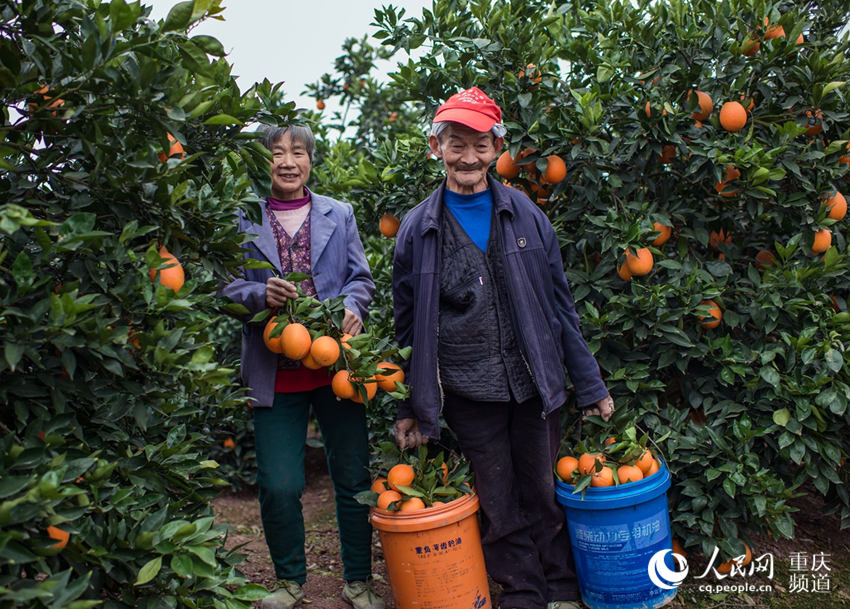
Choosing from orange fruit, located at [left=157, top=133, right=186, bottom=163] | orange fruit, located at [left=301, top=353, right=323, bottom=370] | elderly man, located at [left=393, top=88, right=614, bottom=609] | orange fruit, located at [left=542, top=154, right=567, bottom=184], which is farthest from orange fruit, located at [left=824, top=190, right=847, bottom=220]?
orange fruit, located at [left=157, top=133, right=186, bottom=163]

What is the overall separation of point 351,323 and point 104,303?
1.17 metres

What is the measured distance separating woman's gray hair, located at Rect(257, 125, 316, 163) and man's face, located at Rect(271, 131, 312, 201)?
0.4 inches

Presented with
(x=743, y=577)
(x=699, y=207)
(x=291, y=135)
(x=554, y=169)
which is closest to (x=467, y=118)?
(x=554, y=169)

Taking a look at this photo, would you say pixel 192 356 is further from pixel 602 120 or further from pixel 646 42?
pixel 646 42

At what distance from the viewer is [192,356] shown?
1.84 metres

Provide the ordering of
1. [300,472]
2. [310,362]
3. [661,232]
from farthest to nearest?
1. [661,232]
2. [300,472]
3. [310,362]

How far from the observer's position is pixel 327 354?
251 centimetres

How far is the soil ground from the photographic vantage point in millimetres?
2953

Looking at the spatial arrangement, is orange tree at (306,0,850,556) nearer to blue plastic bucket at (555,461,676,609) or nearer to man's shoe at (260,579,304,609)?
blue plastic bucket at (555,461,676,609)

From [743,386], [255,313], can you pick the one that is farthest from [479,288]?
[743,386]

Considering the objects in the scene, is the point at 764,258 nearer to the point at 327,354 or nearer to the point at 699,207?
the point at 699,207

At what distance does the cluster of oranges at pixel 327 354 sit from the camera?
2.51 metres

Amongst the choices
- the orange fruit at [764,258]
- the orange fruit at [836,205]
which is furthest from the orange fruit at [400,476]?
the orange fruit at [836,205]

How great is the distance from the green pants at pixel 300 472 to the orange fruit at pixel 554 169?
4.03ft
